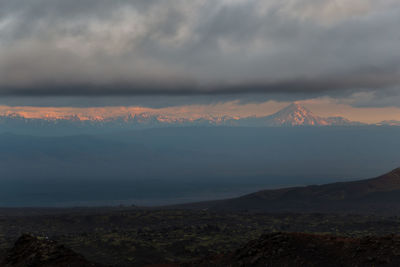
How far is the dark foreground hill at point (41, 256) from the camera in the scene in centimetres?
3173

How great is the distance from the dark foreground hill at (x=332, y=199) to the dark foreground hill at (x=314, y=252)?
12275 cm

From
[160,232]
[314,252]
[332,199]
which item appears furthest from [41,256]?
[332,199]

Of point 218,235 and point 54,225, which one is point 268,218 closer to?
point 218,235

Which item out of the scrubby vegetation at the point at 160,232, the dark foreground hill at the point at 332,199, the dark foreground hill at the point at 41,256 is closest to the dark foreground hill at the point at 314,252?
the dark foreground hill at the point at 41,256

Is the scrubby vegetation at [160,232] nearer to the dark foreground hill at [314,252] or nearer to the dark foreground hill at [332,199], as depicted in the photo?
the dark foreground hill at [314,252]

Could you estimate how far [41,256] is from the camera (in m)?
32.4

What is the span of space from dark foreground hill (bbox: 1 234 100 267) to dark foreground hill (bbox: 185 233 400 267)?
1203cm

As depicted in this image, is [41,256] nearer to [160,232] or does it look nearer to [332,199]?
[160,232]

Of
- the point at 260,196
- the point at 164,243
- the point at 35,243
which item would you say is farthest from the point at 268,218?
the point at 260,196

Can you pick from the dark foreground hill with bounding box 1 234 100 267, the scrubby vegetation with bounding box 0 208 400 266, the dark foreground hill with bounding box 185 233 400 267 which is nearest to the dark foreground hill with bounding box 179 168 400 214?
the scrubby vegetation with bounding box 0 208 400 266

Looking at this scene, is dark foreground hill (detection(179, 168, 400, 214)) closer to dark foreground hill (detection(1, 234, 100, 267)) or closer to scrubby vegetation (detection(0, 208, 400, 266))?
scrubby vegetation (detection(0, 208, 400, 266))

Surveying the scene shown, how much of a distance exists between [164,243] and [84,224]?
4932cm

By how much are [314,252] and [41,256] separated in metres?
22.9

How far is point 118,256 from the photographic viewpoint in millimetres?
51094
